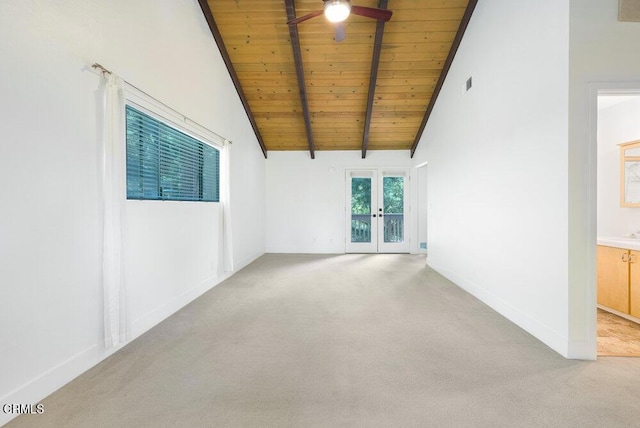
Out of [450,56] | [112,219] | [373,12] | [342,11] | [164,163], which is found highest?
[450,56]

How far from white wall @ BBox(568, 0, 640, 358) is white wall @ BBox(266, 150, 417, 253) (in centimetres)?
517

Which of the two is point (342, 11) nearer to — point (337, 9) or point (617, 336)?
point (337, 9)

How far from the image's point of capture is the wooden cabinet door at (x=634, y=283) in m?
2.81

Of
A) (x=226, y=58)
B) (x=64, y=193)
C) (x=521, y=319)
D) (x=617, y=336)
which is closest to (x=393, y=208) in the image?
(x=521, y=319)

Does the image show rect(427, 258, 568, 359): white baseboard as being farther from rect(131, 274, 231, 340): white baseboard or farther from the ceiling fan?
rect(131, 274, 231, 340): white baseboard

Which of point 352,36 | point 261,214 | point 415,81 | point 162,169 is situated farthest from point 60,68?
point 261,214

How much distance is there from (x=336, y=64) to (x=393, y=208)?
3694mm

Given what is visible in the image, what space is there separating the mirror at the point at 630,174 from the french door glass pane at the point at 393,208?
A: 403 cm

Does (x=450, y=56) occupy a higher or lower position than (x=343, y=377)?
higher

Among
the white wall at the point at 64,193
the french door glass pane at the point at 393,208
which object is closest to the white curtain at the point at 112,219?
the white wall at the point at 64,193

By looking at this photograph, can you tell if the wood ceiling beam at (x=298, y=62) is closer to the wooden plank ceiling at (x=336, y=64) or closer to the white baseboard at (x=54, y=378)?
the wooden plank ceiling at (x=336, y=64)

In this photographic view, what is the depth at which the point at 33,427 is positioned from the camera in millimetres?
1535

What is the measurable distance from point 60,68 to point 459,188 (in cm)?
440

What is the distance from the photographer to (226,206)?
4.48 metres
